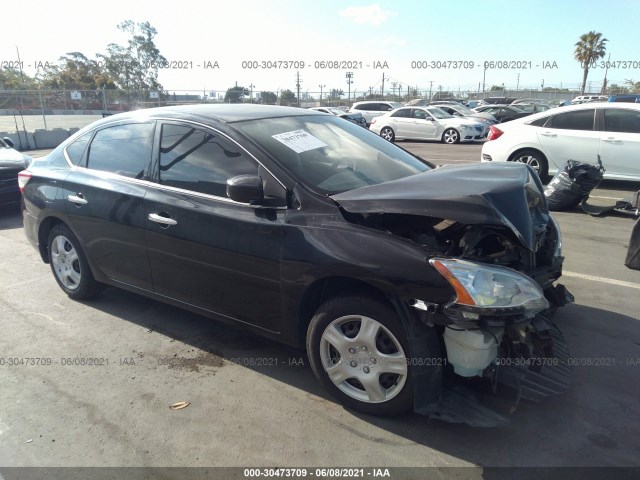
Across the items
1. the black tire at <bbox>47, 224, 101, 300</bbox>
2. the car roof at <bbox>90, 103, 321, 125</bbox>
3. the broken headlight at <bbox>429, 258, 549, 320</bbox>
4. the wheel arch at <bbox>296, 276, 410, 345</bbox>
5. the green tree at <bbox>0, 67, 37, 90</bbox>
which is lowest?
the black tire at <bbox>47, 224, 101, 300</bbox>

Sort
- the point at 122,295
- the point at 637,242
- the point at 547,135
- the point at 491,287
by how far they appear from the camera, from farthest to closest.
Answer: the point at 547,135 < the point at 122,295 < the point at 637,242 < the point at 491,287

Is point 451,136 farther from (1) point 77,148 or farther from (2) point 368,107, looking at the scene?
(1) point 77,148

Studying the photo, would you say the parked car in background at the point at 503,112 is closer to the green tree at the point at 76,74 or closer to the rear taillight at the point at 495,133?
the rear taillight at the point at 495,133

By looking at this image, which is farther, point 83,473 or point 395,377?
point 395,377

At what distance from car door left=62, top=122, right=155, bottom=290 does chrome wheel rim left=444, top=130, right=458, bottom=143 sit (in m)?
16.8

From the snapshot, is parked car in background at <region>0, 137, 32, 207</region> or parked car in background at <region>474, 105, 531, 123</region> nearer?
parked car in background at <region>0, 137, 32, 207</region>

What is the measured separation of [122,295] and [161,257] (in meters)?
1.44

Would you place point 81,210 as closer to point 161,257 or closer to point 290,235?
point 161,257

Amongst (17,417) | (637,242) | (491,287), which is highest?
(491,287)

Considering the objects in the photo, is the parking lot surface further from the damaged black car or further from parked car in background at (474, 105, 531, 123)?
parked car in background at (474, 105, 531, 123)

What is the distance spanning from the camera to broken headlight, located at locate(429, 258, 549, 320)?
2441 millimetres

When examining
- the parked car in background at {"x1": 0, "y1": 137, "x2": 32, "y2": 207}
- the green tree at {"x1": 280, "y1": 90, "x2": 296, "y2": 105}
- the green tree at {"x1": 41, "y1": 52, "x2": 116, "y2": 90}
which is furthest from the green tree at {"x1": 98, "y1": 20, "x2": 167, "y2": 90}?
the parked car in background at {"x1": 0, "y1": 137, "x2": 32, "y2": 207}

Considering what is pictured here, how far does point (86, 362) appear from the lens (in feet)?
11.7

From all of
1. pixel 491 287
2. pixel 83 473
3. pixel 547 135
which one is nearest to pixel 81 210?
pixel 83 473
